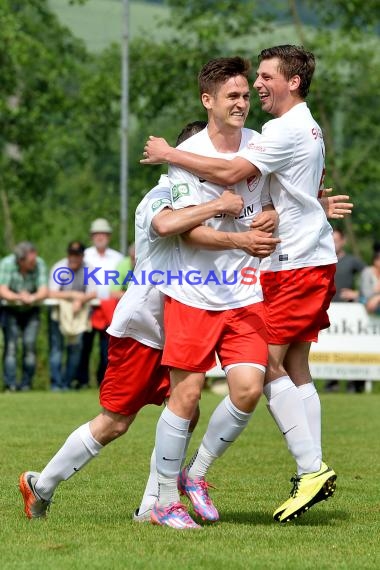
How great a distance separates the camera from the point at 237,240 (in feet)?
20.8

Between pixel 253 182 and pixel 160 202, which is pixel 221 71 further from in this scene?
pixel 160 202

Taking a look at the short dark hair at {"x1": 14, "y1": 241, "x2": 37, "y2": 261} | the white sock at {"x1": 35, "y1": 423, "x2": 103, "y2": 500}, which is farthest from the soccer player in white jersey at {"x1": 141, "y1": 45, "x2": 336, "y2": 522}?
the short dark hair at {"x1": 14, "y1": 241, "x2": 37, "y2": 261}

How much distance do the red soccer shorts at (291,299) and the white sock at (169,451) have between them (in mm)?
872

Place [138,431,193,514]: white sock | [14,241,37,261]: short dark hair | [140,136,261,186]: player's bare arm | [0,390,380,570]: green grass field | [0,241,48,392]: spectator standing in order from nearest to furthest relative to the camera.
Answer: [0,390,380,570]: green grass field → [140,136,261,186]: player's bare arm → [138,431,193,514]: white sock → [14,241,37,261]: short dark hair → [0,241,48,392]: spectator standing

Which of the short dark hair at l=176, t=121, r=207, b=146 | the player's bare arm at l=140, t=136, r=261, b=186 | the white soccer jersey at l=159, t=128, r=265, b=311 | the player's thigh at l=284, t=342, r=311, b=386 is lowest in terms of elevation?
the player's thigh at l=284, t=342, r=311, b=386

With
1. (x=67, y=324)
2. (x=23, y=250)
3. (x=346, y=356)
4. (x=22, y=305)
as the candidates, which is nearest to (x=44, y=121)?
(x=67, y=324)

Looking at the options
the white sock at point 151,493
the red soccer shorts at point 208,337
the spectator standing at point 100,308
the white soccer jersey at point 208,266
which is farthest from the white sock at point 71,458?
the spectator standing at point 100,308

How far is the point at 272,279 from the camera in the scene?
7184 millimetres

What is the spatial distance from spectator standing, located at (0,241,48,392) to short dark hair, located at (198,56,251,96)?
1144cm

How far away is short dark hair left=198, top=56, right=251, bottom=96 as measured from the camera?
650 centimetres

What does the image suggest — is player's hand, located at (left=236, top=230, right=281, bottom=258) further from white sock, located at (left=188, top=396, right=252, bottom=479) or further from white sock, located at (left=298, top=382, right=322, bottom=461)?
white sock, located at (left=298, top=382, right=322, bottom=461)

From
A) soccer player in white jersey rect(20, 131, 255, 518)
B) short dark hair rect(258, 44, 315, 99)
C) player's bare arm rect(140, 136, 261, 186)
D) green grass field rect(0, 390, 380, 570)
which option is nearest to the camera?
green grass field rect(0, 390, 380, 570)

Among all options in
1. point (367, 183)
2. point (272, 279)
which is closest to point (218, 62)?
point (272, 279)

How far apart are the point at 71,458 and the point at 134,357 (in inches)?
23.6
